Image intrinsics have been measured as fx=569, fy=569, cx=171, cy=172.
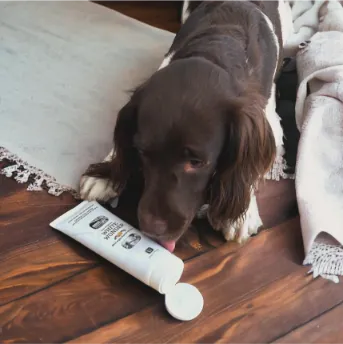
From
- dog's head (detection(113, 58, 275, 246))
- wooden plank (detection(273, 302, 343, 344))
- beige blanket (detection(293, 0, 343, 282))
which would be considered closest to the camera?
dog's head (detection(113, 58, 275, 246))

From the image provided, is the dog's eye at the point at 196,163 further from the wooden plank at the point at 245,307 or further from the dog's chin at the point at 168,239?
the wooden plank at the point at 245,307

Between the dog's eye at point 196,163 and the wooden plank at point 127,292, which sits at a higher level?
the dog's eye at point 196,163

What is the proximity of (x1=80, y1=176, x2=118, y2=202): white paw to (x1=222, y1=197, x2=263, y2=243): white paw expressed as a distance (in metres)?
0.35

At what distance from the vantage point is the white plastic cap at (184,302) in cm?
139

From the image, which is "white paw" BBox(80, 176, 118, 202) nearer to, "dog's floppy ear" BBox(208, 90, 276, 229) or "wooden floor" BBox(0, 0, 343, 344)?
"wooden floor" BBox(0, 0, 343, 344)

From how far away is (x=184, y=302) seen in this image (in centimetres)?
143

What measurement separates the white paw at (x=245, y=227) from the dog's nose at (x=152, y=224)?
0.28 meters

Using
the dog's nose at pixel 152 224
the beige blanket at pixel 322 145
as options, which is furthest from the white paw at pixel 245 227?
the dog's nose at pixel 152 224

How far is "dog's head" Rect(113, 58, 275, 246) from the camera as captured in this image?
128 centimetres

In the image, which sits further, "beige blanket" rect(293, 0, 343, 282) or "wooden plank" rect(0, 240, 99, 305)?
"beige blanket" rect(293, 0, 343, 282)

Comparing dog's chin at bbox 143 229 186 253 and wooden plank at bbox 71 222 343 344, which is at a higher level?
dog's chin at bbox 143 229 186 253

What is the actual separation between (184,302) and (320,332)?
13.6 inches

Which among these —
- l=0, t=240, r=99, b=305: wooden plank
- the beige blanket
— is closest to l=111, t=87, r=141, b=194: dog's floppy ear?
l=0, t=240, r=99, b=305: wooden plank

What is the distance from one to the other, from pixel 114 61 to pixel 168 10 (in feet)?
2.58
